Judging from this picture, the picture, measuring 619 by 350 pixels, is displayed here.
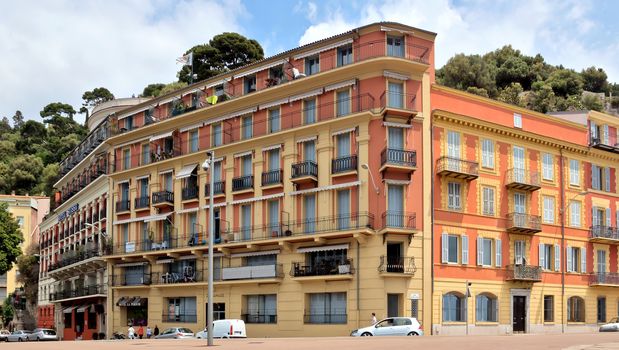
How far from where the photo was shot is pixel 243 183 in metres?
56.8

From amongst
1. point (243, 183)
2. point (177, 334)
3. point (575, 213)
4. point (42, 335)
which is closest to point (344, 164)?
point (243, 183)

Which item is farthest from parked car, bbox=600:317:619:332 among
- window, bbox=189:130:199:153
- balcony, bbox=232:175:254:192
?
window, bbox=189:130:199:153

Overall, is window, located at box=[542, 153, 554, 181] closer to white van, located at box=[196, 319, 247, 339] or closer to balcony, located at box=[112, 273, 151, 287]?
white van, located at box=[196, 319, 247, 339]

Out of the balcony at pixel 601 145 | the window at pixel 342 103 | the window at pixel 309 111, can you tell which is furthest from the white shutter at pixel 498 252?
→ the window at pixel 309 111

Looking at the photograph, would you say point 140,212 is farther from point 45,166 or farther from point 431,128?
point 45,166

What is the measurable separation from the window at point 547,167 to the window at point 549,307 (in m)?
8.20

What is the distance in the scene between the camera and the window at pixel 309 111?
174 ft

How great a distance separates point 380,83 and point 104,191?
31162 millimetres

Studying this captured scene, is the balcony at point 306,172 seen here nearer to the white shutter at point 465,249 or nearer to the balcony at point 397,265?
the balcony at point 397,265

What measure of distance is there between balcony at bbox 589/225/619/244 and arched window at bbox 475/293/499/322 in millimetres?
11889

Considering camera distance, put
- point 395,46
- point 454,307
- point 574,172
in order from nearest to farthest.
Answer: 1. point 395,46
2. point 454,307
3. point 574,172

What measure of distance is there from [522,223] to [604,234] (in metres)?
10.1

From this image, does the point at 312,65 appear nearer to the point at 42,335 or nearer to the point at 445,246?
the point at 445,246

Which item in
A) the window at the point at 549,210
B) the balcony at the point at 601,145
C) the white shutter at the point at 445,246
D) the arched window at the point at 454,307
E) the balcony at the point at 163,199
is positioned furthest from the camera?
the balcony at the point at 163,199
